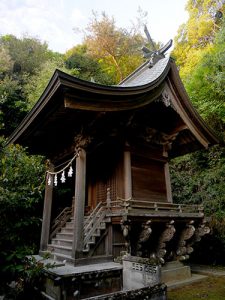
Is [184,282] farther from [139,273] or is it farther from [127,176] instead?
[127,176]

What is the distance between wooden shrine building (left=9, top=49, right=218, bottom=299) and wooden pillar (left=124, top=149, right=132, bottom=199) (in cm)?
2

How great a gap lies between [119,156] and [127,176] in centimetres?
81

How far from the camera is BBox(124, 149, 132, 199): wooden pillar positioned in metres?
6.75

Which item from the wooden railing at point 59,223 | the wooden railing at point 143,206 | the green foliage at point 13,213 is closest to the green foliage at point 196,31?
the wooden railing at point 143,206

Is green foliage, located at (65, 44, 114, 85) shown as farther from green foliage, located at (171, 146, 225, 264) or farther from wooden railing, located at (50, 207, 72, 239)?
wooden railing, located at (50, 207, 72, 239)

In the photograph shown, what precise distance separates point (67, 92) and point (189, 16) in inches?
803

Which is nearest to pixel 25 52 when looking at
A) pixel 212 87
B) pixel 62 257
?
pixel 212 87

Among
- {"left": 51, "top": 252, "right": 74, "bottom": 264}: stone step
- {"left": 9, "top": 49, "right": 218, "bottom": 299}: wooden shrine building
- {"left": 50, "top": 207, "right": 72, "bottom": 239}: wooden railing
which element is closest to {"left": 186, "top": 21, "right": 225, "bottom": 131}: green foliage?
{"left": 9, "top": 49, "right": 218, "bottom": 299}: wooden shrine building

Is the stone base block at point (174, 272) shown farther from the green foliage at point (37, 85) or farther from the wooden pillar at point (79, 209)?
the green foliage at point (37, 85)

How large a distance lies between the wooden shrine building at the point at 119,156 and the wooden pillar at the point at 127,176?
0.02 metres

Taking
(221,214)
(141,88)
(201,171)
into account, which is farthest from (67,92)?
(201,171)

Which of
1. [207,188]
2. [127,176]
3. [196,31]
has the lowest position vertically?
A: [127,176]

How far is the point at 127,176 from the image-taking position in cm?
687

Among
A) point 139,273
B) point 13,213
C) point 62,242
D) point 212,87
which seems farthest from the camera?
point 212,87
